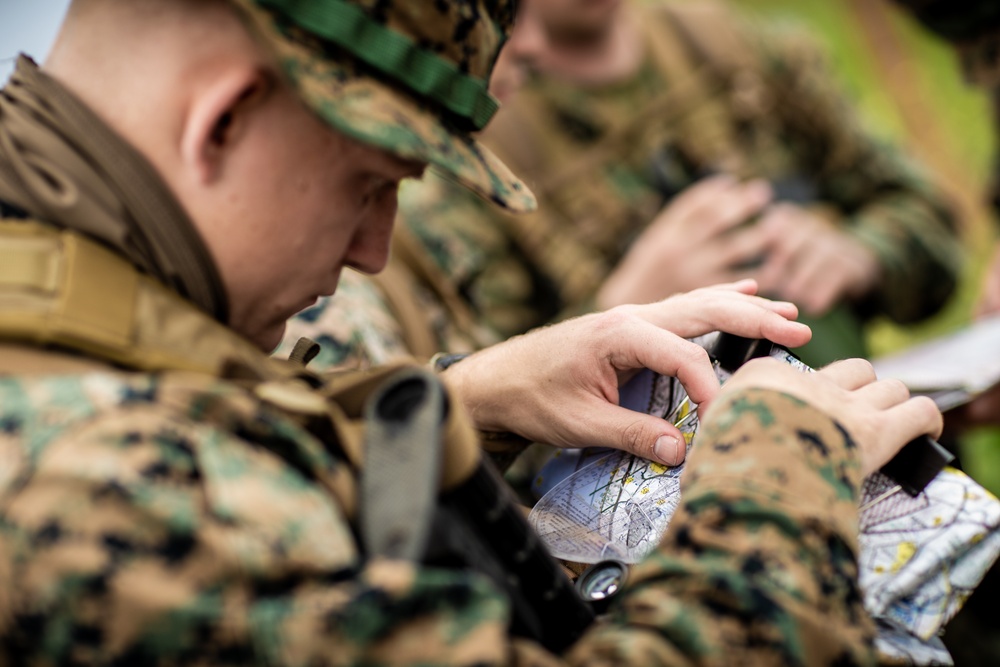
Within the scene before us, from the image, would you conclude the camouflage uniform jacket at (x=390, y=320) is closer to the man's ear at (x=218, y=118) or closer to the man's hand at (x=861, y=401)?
the man's ear at (x=218, y=118)

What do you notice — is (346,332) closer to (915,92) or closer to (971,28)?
(971,28)

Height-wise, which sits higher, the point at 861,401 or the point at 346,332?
the point at 861,401

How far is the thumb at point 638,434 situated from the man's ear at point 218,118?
0.60m

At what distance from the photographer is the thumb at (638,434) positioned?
1.26 meters

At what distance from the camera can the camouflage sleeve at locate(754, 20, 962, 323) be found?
3270 millimetres

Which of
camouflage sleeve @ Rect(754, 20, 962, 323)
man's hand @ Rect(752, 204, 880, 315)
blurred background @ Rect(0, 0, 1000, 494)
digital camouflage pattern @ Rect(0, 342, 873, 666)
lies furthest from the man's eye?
blurred background @ Rect(0, 0, 1000, 494)

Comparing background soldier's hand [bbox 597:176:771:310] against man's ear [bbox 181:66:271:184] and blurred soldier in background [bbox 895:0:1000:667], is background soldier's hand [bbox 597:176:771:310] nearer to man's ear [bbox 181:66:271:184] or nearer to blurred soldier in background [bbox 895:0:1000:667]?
blurred soldier in background [bbox 895:0:1000:667]

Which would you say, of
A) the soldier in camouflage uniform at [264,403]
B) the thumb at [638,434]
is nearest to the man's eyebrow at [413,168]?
the soldier in camouflage uniform at [264,403]

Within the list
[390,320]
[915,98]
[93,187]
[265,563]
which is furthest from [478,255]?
[915,98]

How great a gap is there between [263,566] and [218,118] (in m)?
0.48

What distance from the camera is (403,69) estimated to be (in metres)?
1.11

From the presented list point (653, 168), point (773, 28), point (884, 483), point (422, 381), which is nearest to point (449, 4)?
point (422, 381)

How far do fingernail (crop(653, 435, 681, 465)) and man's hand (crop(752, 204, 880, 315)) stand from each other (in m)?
1.70

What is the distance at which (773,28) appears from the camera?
→ 3502 millimetres
